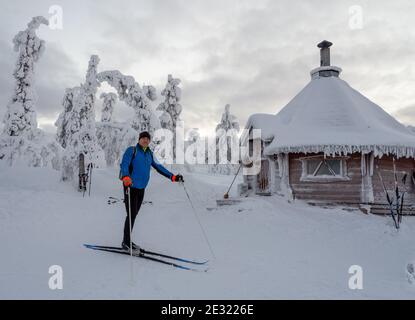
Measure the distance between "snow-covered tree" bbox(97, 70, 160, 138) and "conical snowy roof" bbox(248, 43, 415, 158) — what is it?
20.6ft

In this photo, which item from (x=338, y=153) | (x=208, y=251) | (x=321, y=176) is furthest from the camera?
(x=321, y=176)

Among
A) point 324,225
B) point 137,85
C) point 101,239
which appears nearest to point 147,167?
point 101,239

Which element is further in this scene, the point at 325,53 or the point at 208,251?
the point at 325,53

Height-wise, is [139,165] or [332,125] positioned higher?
[332,125]

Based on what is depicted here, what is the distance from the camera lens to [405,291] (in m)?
4.64

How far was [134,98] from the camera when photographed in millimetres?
18641

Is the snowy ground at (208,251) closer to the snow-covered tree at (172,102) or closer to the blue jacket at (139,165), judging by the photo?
the blue jacket at (139,165)

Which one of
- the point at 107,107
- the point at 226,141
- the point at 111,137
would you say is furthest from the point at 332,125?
the point at 226,141

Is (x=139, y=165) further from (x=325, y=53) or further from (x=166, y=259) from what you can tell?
(x=325, y=53)

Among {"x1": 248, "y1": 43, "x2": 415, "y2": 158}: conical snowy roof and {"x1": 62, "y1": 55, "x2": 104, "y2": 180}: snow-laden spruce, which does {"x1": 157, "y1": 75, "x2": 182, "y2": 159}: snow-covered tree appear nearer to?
{"x1": 62, "y1": 55, "x2": 104, "y2": 180}: snow-laden spruce

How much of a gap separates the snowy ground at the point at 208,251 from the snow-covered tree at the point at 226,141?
30.8 m

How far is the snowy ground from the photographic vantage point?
14.4 feet

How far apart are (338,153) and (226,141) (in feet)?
110

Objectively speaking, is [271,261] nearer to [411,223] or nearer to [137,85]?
[411,223]
